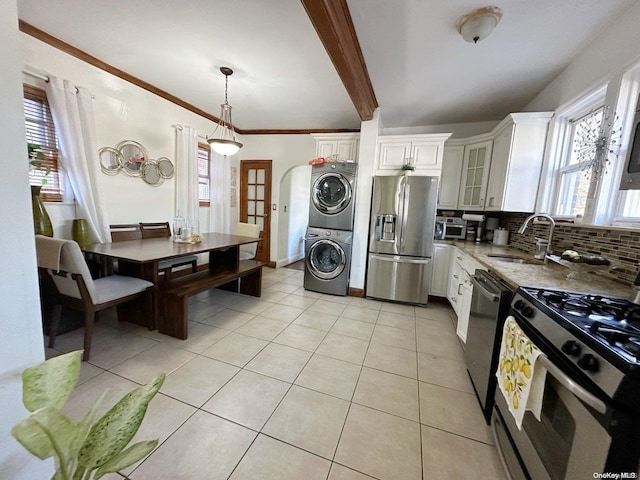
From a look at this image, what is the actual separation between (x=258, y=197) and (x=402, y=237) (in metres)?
3.00

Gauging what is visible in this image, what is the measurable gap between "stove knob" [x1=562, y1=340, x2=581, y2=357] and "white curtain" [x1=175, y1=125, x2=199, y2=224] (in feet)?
13.7

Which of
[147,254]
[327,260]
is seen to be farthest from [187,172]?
[327,260]

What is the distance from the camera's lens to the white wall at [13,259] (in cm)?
68

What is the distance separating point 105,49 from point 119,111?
66 cm

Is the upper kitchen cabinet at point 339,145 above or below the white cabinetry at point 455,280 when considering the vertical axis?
above

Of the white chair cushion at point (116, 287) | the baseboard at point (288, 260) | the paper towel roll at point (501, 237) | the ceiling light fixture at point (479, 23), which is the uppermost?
the ceiling light fixture at point (479, 23)

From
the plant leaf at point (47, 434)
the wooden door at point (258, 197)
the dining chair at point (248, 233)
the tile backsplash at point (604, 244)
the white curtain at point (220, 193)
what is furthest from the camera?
the wooden door at point (258, 197)

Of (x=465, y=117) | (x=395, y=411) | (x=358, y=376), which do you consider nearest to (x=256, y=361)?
(x=358, y=376)

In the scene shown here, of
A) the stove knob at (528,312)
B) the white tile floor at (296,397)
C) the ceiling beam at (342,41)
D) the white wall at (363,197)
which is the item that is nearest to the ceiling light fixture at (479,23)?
the ceiling beam at (342,41)

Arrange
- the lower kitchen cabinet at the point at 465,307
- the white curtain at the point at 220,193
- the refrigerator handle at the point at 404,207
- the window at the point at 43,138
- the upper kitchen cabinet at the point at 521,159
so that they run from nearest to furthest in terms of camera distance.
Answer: the lower kitchen cabinet at the point at 465,307 < the window at the point at 43,138 < the upper kitchen cabinet at the point at 521,159 < the refrigerator handle at the point at 404,207 < the white curtain at the point at 220,193

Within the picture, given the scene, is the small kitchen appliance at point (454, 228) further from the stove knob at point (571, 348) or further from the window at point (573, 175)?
the stove knob at point (571, 348)

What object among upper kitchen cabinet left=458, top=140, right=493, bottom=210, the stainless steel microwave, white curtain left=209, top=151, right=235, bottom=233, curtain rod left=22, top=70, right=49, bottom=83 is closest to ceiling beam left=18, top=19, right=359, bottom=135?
curtain rod left=22, top=70, right=49, bottom=83

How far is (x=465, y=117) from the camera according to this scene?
3.52 meters

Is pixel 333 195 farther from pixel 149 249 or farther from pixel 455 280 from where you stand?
pixel 149 249
